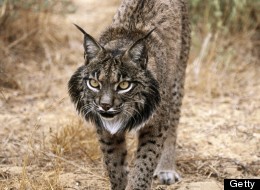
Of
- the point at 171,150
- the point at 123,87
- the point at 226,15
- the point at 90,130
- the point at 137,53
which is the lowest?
the point at 171,150

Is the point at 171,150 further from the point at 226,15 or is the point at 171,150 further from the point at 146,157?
the point at 226,15

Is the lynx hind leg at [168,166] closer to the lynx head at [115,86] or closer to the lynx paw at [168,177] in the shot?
the lynx paw at [168,177]

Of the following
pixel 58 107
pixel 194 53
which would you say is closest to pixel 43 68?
pixel 58 107

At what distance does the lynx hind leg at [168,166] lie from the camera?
17.3ft

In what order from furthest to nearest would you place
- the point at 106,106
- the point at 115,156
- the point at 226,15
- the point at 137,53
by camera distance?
the point at 226,15 < the point at 115,156 < the point at 137,53 < the point at 106,106

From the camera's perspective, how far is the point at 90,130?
574cm

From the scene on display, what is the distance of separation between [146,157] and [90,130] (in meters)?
1.30

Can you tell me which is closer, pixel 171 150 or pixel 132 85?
pixel 132 85

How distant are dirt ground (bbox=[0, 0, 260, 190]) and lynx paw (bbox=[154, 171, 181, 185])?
2.9 inches

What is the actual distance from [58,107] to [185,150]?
1613 mm

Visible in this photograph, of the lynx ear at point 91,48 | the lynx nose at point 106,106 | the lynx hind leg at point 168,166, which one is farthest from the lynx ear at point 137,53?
the lynx hind leg at point 168,166

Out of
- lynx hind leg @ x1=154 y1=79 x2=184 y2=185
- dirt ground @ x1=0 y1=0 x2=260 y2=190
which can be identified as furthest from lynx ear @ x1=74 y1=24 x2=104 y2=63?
lynx hind leg @ x1=154 y1=79 x2=184 y2=185

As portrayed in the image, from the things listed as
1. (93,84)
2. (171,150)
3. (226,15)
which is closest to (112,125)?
(93,84)

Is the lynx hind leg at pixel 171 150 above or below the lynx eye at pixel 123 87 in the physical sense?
below
